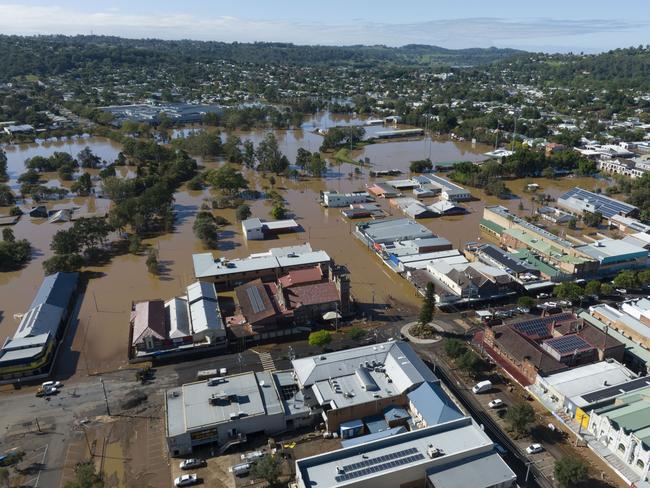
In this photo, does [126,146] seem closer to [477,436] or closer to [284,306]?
[284,306]

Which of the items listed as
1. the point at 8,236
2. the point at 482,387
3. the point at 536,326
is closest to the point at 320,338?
the point at 482,387

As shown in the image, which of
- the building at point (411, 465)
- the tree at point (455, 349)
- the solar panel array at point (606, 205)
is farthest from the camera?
the solar panel array at point (606, 205)

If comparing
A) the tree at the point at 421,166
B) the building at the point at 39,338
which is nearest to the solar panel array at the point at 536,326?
the building at the point at 39,338

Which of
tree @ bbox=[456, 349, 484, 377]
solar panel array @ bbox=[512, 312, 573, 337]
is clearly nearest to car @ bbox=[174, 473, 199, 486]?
tree @ bbox=[456, 349, 484, 377]

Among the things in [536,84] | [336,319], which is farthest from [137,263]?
[536,84]

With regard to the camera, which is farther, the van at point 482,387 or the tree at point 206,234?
the tree at point 206,234

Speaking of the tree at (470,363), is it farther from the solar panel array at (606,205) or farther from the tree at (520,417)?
the solar panel array at (606,205)

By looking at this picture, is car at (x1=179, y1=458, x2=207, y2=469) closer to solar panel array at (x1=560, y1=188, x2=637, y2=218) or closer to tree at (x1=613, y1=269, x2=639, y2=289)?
tree at (x1=613, y1=269, x2=639, y2=289)
